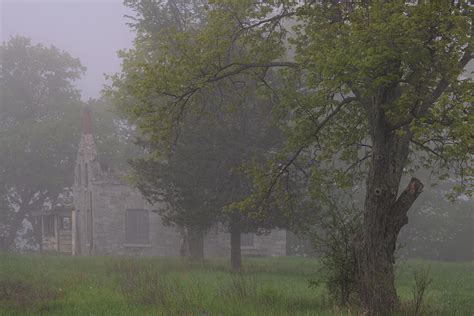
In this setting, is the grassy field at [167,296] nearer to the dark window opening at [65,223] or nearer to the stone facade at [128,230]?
the stone facade at [128,230]

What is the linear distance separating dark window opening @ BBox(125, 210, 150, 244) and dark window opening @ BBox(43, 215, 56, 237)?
9.05 metres

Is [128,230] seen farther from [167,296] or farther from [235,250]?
[167,296]

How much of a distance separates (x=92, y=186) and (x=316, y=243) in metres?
27.0

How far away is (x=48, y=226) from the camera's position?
44312 mm

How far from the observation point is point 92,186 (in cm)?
3600

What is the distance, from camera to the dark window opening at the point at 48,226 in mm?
43597

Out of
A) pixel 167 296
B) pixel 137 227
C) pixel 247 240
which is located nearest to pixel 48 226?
pixel 137 227

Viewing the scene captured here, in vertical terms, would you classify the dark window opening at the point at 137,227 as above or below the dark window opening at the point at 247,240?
above

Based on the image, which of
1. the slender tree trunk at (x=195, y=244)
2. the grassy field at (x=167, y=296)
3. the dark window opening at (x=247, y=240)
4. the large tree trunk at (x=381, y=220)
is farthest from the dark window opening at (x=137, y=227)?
the large tree trunk at (x=381, y=220)

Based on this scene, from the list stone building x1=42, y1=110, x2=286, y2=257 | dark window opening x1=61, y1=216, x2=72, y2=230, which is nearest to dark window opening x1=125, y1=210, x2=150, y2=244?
stone building x1=42, y1=110, x2=286, y2=257

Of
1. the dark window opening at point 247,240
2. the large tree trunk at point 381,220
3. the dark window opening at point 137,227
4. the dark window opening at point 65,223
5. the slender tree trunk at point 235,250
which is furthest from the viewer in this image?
the dark window opening at point 65,223

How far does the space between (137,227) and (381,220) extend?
27.6 m

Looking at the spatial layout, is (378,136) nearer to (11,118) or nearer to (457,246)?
(457,246)

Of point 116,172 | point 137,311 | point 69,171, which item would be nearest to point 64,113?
point 69,171
